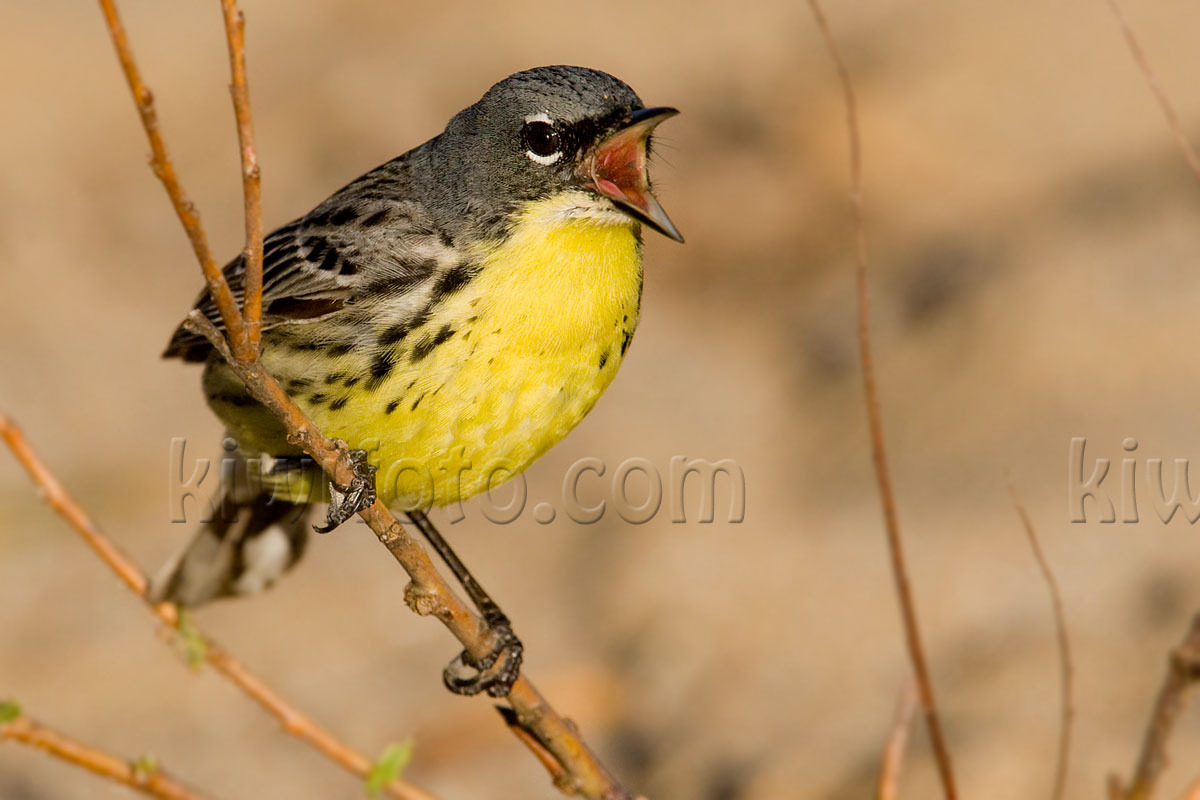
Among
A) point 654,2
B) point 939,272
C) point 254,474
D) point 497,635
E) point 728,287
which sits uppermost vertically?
point 654,2

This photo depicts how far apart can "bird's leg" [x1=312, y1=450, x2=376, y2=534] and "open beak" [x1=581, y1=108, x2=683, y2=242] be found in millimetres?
963

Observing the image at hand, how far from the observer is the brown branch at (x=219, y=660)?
2.75 metres

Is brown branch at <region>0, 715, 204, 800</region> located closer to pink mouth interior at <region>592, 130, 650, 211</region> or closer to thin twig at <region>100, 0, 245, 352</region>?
thin twig at <region>100, 0, 245, 352</region>

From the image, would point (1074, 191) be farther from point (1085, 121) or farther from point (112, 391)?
point (112, 391)

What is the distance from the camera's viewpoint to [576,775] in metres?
3.09

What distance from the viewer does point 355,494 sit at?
345 cm

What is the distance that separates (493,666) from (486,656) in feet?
1.89

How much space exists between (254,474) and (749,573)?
287 centimetres

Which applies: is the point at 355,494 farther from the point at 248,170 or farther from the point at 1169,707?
the point at 1169,707

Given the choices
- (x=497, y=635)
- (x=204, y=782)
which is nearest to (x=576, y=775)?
(x=497, y=635)

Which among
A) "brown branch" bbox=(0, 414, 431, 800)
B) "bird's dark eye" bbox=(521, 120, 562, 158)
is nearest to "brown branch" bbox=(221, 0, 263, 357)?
"brown branch" bbox=(0, 414, 431, 800)

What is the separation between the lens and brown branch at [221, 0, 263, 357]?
2.34 metres

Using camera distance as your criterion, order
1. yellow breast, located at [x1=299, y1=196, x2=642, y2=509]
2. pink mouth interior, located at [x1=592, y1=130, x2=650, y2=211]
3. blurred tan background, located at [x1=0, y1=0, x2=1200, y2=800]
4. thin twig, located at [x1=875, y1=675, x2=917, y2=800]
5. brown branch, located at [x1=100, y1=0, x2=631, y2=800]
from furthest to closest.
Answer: blurred tan background, located at [x1=0, y1=0, x2=1200, y2=800] → pink mouth interior, located at [x1=592, y1=130, x2=650, y2=211] → yellow breast, located at [x1=299, y1=196, x2=642, y2=509] → brown branch, located at [x1=100, y1=0, x2=631, y2=800] → thin twig, located at [x1=875, y1=675, x2=917, y2=800]

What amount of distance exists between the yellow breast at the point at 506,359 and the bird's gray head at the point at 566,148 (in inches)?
3.1
